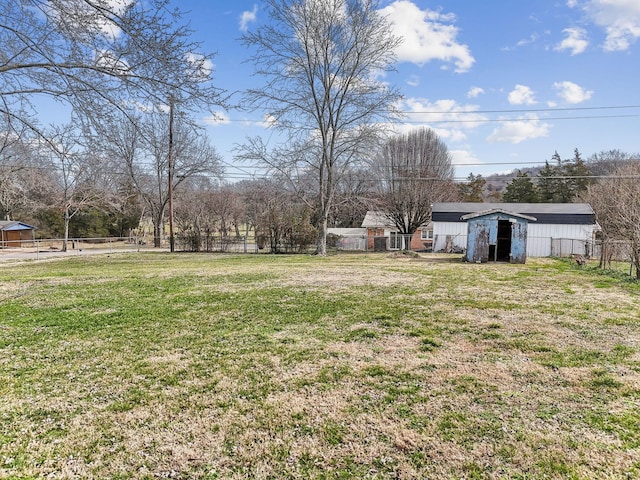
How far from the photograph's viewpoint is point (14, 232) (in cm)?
2902

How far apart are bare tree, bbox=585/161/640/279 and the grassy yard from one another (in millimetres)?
4691

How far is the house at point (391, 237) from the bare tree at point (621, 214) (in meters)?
10.5

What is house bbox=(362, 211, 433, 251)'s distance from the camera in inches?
1043

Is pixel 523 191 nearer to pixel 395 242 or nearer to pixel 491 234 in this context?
pixel 395 242

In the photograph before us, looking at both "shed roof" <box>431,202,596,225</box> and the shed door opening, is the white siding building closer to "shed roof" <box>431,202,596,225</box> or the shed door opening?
"shed roof" <box>431,202,596,225</box>

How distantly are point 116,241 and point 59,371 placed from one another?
32333 mm

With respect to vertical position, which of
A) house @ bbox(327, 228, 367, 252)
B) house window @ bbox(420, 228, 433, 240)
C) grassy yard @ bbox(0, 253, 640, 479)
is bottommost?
grassy yard @ bbox(0, 253, 640, 479)

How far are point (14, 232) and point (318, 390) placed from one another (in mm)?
34768

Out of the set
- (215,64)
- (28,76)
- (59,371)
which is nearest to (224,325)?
(59,371)

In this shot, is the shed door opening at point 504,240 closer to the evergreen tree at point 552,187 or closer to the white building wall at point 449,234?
the white building wall at point 449,234

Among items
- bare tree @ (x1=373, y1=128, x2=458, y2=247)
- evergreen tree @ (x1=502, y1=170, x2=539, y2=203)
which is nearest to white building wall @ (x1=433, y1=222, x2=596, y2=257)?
bare tree @ (x1=373, y1=128, x2=458, y2=247)

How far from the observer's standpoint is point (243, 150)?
1862cm

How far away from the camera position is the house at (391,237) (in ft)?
86.9

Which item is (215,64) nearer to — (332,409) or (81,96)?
(81,96)
